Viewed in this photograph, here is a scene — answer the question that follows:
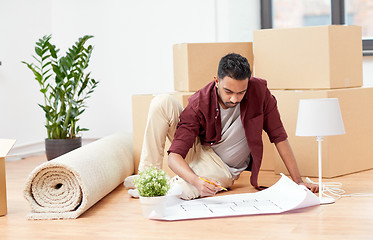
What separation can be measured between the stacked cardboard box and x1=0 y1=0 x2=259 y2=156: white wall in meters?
1.03

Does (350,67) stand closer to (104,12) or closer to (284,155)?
(284,155)

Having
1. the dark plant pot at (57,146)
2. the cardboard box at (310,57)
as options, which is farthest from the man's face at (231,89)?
the dark plant pot at (57,146)

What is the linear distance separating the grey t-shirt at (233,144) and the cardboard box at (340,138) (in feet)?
1.48

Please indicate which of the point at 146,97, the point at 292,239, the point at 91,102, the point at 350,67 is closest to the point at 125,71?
the point at 91,102

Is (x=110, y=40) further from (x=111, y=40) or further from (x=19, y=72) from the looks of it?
(x=19, y=72)

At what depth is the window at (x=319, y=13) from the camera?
4473 millimetres

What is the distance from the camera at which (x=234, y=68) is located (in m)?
2.52

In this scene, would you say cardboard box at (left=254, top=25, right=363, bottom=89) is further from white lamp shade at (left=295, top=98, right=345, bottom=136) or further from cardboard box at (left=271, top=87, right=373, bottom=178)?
white lamp shade at (left=295, top=98, right=345, bottom=136)

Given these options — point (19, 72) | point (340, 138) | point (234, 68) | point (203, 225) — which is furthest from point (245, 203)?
point (19, 72)

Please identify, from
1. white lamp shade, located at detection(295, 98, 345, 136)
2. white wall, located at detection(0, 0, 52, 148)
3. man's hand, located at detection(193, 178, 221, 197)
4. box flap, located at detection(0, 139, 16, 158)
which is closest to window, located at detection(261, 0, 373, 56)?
white wall, located at detection(0, 0, 52, 148)

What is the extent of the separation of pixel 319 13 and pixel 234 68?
2288 millimetres

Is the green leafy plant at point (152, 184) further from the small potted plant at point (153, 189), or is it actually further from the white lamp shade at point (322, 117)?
the white lamp shade at point (322, 117)

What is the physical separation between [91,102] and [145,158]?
2048 millimetres

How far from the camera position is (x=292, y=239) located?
2.06 meters
